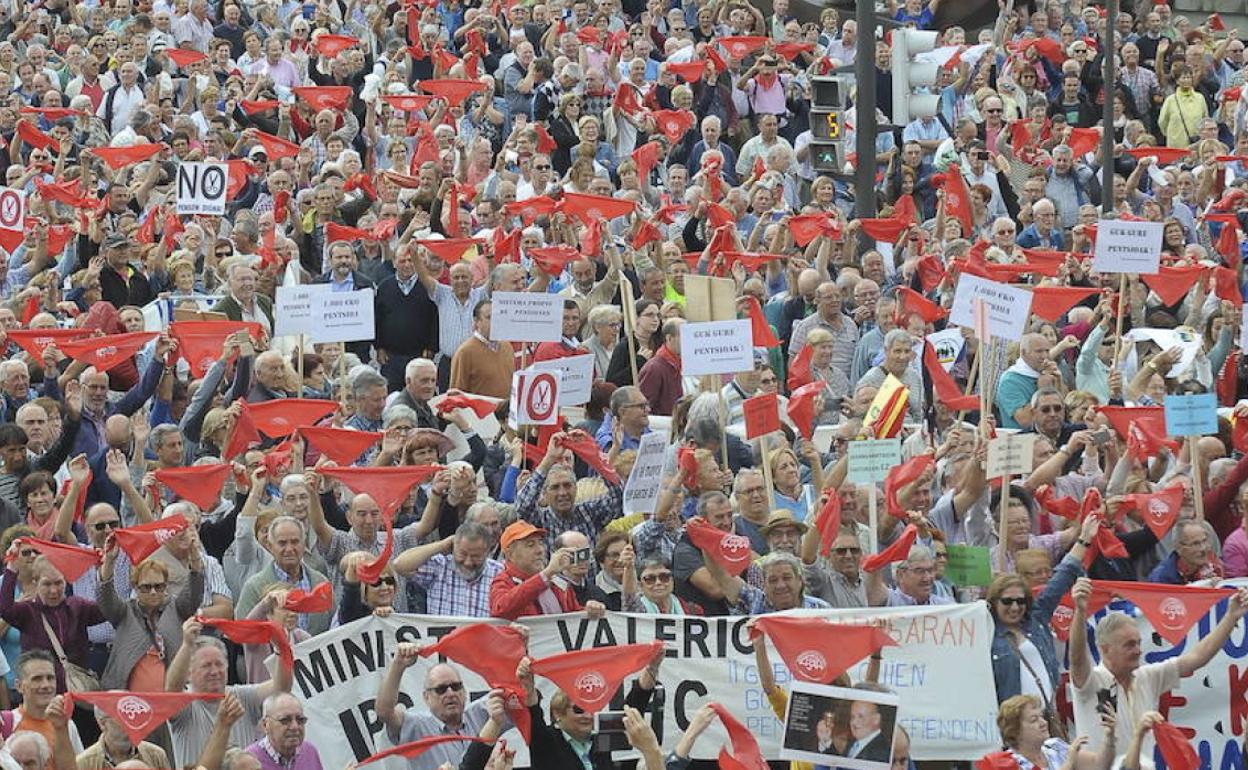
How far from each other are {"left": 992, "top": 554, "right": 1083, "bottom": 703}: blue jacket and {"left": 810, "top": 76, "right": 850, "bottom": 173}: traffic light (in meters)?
7.51

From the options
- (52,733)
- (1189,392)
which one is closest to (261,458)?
(52,733)

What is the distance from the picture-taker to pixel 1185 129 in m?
25.9

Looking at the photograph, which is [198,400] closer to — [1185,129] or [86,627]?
[86,627]

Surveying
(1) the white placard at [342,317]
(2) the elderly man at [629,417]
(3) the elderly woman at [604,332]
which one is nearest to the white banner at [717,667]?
(2) the elderly man at [629,417]

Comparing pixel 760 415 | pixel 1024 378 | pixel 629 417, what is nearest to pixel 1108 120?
pixel 1024 378

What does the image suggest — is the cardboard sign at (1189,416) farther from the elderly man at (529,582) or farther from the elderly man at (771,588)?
the elderly man at (529,582)

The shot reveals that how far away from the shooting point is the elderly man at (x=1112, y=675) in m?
12.7

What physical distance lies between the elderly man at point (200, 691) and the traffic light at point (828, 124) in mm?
9591

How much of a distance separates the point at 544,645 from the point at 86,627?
6.24 ft

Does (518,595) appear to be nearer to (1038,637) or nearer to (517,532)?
(517,532)

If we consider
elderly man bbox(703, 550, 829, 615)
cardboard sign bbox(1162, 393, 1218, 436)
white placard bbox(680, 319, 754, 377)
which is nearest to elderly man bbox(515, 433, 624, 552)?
elderly man bbox(703, 550, 829, 615)

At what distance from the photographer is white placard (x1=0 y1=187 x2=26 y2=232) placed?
19453 millimetres

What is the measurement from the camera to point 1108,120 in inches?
927

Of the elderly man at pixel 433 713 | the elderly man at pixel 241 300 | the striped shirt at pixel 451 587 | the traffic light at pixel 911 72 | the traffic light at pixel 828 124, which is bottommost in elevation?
the elderly man at pixel 433 713
